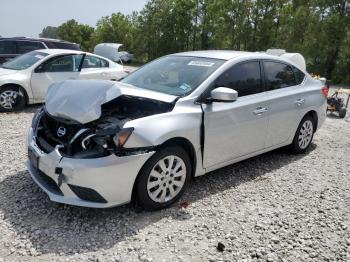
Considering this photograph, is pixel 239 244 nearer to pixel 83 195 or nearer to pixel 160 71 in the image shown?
pixel 83 195

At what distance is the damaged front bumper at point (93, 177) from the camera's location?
3381 millimetres

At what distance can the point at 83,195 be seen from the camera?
3.50 metres

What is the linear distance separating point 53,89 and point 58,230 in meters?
1.67

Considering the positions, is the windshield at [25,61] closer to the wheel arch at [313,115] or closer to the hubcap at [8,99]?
the hubcap at [8,99]

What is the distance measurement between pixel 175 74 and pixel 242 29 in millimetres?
28910

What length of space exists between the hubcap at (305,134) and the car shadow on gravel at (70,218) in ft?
5.65

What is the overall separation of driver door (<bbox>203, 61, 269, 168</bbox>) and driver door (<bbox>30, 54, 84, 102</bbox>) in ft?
17.6

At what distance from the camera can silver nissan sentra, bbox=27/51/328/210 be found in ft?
11.4

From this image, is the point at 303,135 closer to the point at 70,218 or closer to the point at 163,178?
the point at 163,178

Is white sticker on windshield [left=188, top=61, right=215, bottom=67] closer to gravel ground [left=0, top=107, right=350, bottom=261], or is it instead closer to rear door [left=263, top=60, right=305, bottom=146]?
rear door [left=263, top=60, right=305, bottom=146]

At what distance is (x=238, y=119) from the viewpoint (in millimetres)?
4488

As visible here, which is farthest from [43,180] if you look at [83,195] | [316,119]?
[316,119]

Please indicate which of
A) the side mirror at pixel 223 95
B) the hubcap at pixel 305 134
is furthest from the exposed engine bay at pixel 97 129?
the hubcap at pixel 305 134

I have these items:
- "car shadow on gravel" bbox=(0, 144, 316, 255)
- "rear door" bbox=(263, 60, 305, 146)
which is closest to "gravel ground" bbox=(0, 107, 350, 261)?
"car shadow on gravel" bbox=(0, 144, 316, 255)
